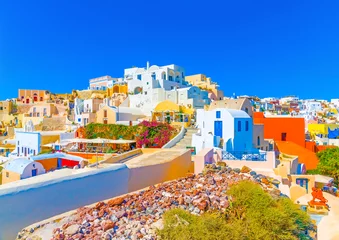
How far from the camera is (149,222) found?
19.9ft

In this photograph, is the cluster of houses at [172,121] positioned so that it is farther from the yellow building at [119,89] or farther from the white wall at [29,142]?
the yellow building at [119,89]

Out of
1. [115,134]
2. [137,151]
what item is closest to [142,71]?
[115,134]

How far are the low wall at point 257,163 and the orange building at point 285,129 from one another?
13.6 m

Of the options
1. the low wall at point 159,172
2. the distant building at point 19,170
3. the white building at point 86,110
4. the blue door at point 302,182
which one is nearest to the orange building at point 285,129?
the blue door at point 302,182

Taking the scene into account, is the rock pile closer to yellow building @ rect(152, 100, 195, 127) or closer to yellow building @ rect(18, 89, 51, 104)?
yellow building @ rect(152, 100, 195, 127)

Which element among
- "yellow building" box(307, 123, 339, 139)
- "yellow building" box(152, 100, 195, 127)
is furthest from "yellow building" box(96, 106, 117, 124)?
"yellow building" box(307, 123, 339, 139)

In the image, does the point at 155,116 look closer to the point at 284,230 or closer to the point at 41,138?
the point at 41,138

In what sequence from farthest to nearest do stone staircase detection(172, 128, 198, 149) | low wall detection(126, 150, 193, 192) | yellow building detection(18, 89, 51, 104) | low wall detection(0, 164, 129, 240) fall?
1. yellow building detection(18, 89, 51, 104)
2. stone staircase detection(172, 128, 198, 149)
3. low wall detection(126, 150, 193, 192)
4. low wall detection(0, 164, 129, 240)

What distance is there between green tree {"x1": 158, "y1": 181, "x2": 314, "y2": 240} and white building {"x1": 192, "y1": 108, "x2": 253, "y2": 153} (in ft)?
38.2

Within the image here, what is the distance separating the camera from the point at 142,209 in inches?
270

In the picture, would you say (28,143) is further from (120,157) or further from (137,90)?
(137,90)

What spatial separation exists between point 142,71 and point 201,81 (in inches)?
582

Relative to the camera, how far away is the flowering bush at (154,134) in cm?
2642

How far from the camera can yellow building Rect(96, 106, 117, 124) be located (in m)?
33.6
